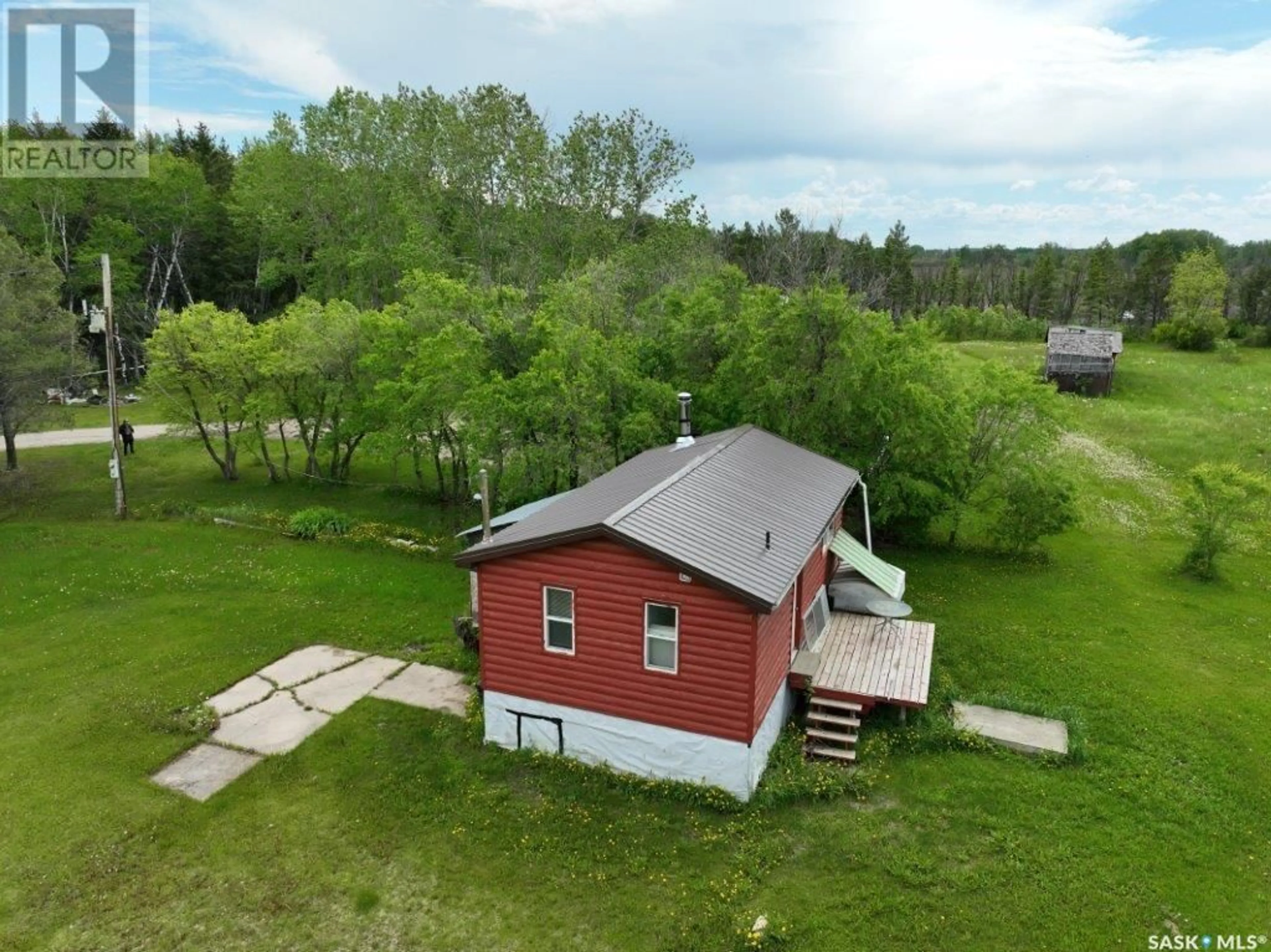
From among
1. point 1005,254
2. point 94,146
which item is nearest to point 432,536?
point 94,146

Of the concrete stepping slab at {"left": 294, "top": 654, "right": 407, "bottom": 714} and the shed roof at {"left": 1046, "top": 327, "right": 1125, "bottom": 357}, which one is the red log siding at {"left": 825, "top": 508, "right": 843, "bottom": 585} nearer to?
the concrete stepping slab at {"left": 294, "top": 654, "right": 407, "bottom": 714}

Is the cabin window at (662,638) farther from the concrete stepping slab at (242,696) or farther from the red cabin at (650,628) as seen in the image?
the concrete stepping slab at (242,696)

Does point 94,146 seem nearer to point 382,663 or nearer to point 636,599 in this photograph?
point 382,663

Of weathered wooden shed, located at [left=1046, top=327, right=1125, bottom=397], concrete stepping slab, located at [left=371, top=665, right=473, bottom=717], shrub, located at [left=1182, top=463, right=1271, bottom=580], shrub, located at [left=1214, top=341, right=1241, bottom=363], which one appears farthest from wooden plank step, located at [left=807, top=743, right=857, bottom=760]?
shrub, located at [left=1214, top=341, right=1241, bottom=363]

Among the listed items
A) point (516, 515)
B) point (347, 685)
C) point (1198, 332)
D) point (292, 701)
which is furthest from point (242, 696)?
point (1198, 332)

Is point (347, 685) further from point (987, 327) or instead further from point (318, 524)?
point (987, 327)

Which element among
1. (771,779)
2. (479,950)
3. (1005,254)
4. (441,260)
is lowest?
(479,950)

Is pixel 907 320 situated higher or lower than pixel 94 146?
lower
